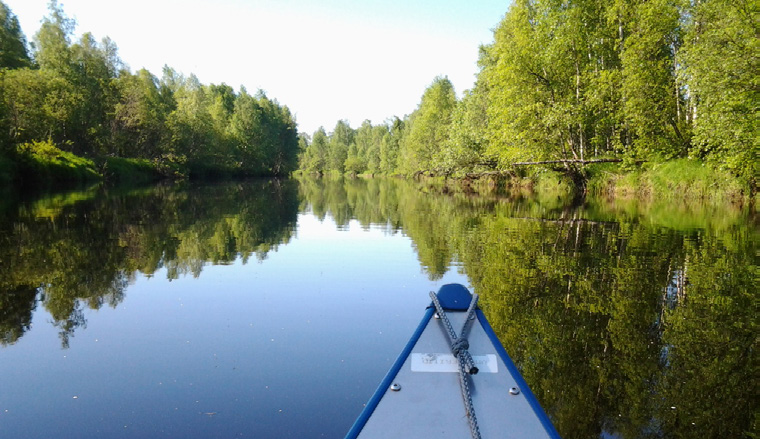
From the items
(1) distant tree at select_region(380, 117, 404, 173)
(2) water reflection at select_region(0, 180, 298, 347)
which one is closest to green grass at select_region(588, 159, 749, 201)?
(2) water reflection at select_region(0, 180, 298, 347)

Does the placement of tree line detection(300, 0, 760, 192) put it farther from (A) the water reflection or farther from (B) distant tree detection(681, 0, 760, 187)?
(A) the water reflection

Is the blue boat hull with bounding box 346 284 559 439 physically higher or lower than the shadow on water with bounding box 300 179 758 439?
higher

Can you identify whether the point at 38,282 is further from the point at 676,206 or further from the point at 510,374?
the point at 676,206

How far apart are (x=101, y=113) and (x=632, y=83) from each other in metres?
45.1

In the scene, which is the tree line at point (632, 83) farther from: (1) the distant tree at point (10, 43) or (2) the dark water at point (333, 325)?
(1) the distant tree at point (10, 43)

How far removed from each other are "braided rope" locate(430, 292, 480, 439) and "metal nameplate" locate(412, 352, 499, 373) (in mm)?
58

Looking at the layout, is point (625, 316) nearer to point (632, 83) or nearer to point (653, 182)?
point (632, 83)

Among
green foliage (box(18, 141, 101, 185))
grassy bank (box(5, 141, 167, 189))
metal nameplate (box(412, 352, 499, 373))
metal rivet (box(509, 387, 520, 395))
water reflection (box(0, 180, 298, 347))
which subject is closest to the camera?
metal rivet (box(509, 387, 520, 395))

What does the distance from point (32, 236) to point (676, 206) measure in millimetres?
22242

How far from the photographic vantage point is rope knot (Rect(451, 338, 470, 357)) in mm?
3146

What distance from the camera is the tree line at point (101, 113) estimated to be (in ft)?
106

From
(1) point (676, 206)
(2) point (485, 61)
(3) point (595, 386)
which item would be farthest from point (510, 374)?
(2) point (485, 61)

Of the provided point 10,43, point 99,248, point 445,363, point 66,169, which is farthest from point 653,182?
point 10,43

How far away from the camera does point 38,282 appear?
7531 millimetres
